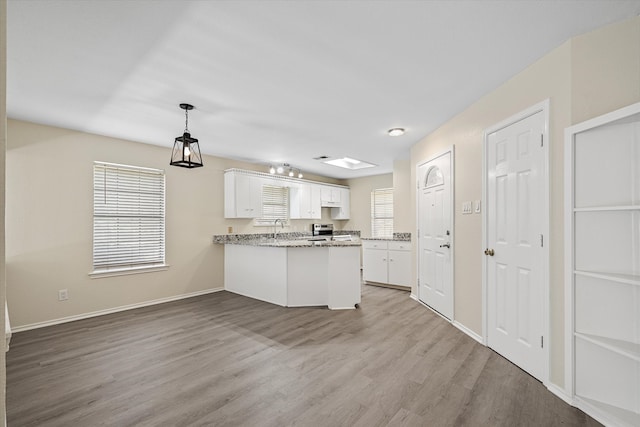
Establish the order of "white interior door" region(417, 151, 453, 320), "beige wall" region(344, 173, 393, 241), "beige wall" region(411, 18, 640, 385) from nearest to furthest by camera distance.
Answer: "beige wall" region(411, 18, 640, 385) → "white interior door" region(417, 151, 453, 320) → "beige wall" region(344, 173, 393, 241)

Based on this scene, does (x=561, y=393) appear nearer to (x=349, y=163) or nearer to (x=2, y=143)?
(x=2, y=143)

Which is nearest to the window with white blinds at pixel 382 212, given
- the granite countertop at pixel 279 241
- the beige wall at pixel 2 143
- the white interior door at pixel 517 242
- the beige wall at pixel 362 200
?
the beige wall at pixel 362 200

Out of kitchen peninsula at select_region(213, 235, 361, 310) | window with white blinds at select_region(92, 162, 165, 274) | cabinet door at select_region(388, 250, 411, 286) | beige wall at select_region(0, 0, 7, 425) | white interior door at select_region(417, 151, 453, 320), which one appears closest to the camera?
beige wall at select_region(0, 0, 7, 425)

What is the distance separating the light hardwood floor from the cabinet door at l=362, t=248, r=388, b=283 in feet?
6.39

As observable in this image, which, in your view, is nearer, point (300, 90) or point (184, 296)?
point (300, 90)

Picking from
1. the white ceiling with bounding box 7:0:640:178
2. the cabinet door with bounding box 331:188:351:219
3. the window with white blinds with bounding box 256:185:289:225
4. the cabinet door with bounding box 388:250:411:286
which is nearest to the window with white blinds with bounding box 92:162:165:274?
the white ceiling with bounding box 7:0:640:178

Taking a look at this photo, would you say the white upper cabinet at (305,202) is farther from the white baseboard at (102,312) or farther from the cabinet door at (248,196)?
the white baseboard at (102,312)

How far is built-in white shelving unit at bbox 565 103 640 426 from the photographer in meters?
1.86

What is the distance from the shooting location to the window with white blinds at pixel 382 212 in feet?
25.4

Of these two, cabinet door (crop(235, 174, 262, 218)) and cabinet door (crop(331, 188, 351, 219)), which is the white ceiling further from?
cabinet door (crop(331, 188, 351, 219))

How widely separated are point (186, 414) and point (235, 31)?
8.42 feet

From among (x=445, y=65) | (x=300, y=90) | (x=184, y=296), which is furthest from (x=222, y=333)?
(x=445, y=65)

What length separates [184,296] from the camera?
508 cm

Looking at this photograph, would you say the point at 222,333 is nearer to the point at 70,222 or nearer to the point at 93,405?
the point at 93,405
